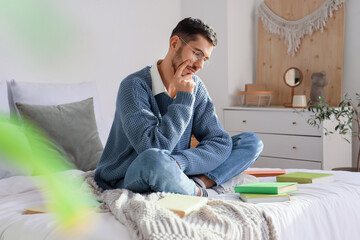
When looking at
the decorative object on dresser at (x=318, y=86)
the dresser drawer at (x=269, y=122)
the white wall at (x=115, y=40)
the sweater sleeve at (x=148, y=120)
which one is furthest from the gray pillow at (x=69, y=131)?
the decorative object on dresser at (x=318, y=86)

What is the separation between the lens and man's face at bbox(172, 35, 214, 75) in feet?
5.61

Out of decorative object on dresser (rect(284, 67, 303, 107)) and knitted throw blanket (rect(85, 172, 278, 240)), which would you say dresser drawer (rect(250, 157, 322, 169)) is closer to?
decorative object on dresser (rect(284, 67, 303, 107))

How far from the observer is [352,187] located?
1612 millimetres

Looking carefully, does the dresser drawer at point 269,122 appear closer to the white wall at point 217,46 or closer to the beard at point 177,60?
the white wall at point 217,46

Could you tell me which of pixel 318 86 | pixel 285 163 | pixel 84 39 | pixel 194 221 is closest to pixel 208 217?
pixel 194 221

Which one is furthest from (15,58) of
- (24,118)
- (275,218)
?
(275,218)

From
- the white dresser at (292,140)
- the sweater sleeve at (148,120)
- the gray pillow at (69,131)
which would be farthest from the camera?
the white dresser at (292,140)

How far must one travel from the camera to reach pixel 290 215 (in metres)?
1.29

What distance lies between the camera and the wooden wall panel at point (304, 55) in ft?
11.5

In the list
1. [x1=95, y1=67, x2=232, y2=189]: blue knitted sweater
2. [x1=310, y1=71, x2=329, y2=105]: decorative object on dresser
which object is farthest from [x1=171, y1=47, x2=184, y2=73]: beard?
[x1=310, y1=71, x2=329, y2=105]: decorative object on dresser

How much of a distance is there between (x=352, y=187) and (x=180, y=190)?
2.21 feet

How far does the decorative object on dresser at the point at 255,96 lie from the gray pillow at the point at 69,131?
5.84 ft

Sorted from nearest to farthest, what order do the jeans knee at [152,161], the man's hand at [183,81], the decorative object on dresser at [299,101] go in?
the jeans knee at [152,161]
the man's hand at [183,81]
the decorative object on dresser at [299,101]

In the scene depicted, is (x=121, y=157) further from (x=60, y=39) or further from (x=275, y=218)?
(x=60, y=39)
